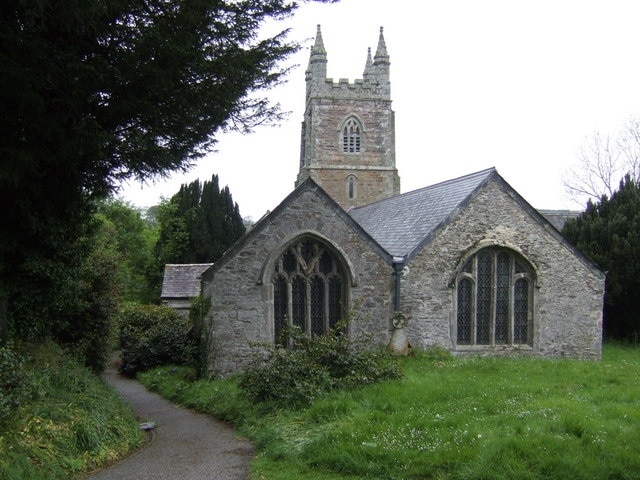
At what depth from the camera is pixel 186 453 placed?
353 inches

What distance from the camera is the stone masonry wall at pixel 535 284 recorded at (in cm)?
1474

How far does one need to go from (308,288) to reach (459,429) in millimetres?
6855

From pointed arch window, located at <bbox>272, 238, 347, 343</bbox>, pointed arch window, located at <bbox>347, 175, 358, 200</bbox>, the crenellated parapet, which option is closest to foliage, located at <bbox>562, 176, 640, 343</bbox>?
pointed arch window, located at <bbox>272, 238, 347, 343</bbox>

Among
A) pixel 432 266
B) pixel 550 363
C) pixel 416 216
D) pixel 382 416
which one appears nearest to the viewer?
pixel 382 416

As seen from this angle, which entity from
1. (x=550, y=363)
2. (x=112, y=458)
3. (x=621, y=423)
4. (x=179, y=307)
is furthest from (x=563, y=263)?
(x=179, y=307)

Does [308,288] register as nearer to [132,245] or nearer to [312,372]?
[312,372]

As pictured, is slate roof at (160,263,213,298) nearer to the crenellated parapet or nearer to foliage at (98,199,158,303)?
foliage at (98,199,158,303)

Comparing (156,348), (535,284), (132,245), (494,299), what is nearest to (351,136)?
(132,245)

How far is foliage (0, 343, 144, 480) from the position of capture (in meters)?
6.89

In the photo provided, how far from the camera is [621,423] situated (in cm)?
792

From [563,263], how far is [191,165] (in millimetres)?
10060

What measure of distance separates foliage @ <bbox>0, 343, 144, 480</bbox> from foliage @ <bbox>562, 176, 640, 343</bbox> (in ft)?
57.1

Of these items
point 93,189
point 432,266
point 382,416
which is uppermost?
point 93,189

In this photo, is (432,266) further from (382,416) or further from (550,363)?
(382,416)
